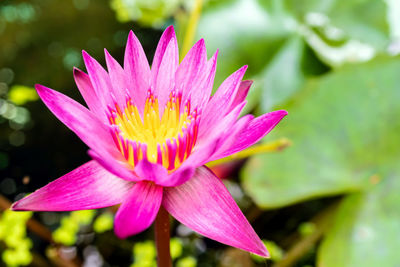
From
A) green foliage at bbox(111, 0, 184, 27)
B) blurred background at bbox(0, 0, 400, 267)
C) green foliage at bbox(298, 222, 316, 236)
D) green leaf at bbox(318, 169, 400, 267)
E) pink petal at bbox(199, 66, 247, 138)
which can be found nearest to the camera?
pink petal at bbox(199, 66, 247, 138)

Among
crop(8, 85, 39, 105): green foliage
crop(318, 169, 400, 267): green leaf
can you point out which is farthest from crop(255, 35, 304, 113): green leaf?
crop(8, 85, 39, 105): green foliage

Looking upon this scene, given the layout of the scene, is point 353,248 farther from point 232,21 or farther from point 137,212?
point 232,21

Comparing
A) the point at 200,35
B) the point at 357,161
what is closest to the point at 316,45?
the point at 200,35

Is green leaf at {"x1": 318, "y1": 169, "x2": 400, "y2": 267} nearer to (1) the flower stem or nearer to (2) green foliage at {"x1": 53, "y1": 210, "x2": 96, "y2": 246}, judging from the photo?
(1) the flower stem

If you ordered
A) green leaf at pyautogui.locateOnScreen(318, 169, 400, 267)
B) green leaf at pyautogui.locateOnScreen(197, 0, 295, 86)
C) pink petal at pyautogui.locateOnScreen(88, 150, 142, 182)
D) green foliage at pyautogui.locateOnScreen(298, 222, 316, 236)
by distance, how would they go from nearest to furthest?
pink petal at pyautogui.locateOnScreen(88, 150, 142, 182), green leaf at pyautogui.locateOnScreen(318, 169, 400, 267), green foliage at pyautogui.locateOnScreen(298, 222, 316, 236), green leaf at pyautogui.locateOnScreen(197, 0, 295, 86)

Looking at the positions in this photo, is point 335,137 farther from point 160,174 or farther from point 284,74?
point 160,174
